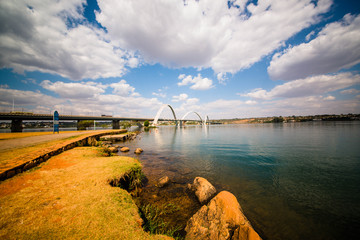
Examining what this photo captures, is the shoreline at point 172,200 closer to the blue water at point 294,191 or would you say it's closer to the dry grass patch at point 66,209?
the dry grass patch at point 66,209

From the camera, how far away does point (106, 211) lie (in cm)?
396

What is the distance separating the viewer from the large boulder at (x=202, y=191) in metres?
6.82

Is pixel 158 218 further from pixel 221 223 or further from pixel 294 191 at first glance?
pixel 294 191

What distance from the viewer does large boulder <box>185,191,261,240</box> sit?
419 cm

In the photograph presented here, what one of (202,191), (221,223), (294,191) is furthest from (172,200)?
(294,191)

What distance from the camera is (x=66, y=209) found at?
3.84m

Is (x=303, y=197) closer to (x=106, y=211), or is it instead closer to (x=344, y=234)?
(x=344, y=234)

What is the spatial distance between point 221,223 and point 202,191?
2.63 meters

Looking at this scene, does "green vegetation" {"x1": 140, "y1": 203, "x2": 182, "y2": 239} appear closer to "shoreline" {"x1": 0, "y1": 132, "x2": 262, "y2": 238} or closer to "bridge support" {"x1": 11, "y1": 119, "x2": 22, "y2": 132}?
"shoreline" {"x1": 0, "y1": 132, "x2": 262, "y2": 238}

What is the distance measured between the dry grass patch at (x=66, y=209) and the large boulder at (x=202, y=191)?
12.2ft

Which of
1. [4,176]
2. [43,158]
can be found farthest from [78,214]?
[43,158]

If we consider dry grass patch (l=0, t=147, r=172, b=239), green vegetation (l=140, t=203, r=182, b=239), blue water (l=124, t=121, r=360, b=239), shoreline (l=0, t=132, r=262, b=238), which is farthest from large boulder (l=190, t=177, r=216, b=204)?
dry grass patch (l=0, t=147, r=172, b=239)

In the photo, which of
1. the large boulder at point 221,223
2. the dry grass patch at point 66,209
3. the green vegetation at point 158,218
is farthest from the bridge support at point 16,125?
the large boulder at point 221,223

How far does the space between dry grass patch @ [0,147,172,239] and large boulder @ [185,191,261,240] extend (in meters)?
1.76
